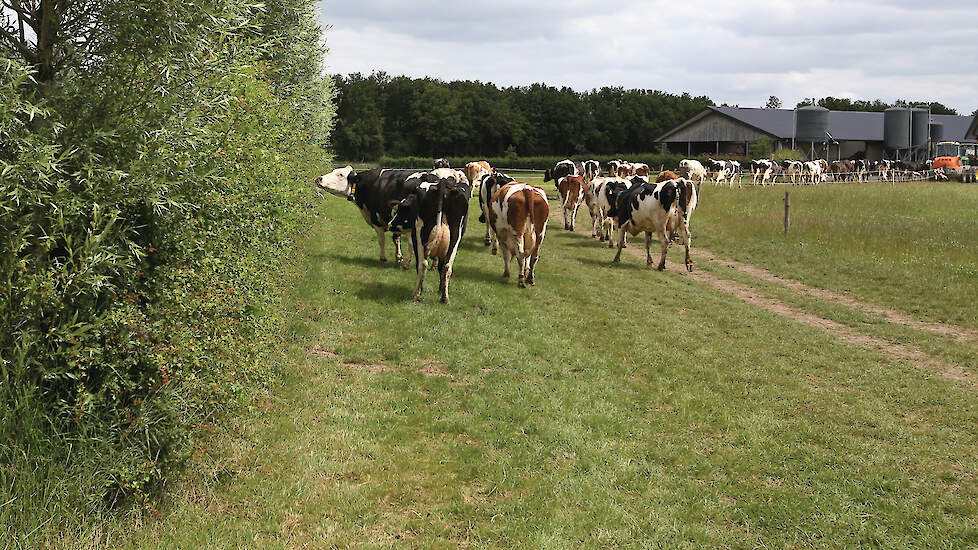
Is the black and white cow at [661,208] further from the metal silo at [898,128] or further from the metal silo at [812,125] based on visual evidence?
the metal silo at [898,128]

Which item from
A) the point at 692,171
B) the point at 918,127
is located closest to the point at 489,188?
the point at 692,171

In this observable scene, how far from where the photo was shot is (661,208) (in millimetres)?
17531

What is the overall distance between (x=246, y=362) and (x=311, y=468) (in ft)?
3.84

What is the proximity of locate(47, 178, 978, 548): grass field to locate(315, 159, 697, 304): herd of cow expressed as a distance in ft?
2.76

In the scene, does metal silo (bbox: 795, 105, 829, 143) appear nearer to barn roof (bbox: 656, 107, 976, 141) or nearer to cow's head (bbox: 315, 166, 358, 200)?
barn roof (bbox: 656, 107, 976, 141)

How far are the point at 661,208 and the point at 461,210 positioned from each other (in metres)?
7.17

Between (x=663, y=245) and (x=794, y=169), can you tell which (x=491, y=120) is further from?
(x=663, y=245)

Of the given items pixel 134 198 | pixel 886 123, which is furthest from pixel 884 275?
pixel 886 123

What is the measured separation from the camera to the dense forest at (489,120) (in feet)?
309

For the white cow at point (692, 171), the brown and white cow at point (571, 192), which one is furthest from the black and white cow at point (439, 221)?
the white cow at point (692, 171)

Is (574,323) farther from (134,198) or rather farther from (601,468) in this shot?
(134,198)

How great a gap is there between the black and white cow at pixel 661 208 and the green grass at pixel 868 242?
318cm

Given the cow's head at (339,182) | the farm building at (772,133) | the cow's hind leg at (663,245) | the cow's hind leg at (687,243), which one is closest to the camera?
the cow's head at (339,182)

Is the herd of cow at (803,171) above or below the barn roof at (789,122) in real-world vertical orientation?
below
